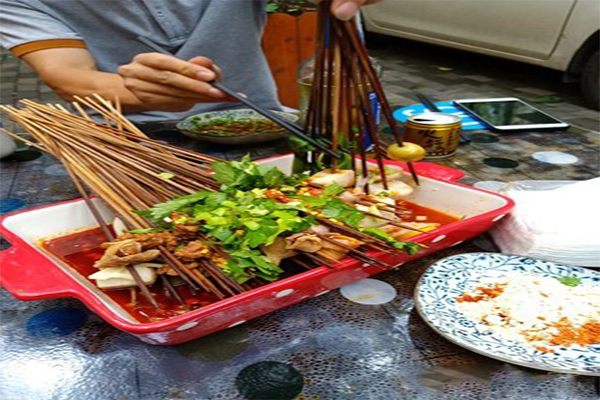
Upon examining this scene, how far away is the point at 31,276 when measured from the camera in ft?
2.85

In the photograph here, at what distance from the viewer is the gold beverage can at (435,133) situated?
1574mm

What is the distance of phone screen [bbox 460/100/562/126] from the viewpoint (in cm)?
190

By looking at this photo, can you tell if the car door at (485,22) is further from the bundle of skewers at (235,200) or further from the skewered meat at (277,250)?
the skewered meat at (277,250)

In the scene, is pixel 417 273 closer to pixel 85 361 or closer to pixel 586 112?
pixel 85 361

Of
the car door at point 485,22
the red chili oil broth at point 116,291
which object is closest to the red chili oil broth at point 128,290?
the red chili oil broth at point 116,291

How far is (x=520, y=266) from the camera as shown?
3.16 ft

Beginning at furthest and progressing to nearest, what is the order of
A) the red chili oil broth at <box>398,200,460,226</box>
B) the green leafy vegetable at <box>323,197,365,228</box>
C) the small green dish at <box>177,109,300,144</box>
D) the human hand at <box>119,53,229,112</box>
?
the small green dish at <box>177,109,300,144</box>
the human hand at <box>119,53,229,112</box>
the red chili oil broth at <box>398,200,460,226</box>
the green leafy vegetable at <box>323,197,365,228</box>

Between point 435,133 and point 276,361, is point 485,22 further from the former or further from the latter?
point 276,361

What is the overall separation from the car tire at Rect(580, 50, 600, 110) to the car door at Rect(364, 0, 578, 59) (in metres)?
0.27

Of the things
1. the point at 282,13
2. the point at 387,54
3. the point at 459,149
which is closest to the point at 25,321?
the point at 459,149

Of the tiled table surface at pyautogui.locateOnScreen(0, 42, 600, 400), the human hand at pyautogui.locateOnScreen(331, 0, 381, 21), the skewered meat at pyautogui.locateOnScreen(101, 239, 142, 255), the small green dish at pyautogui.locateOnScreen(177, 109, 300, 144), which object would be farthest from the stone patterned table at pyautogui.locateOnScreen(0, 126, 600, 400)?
the small green dish at pyautogui.locateOnScreen(177, 109, 300, 144)

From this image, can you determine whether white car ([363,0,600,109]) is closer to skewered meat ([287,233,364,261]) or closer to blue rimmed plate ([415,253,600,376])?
blue rimmed plate ([415,253,600,376])

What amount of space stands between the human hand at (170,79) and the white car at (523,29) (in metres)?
2.91

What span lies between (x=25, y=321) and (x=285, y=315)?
423mm
